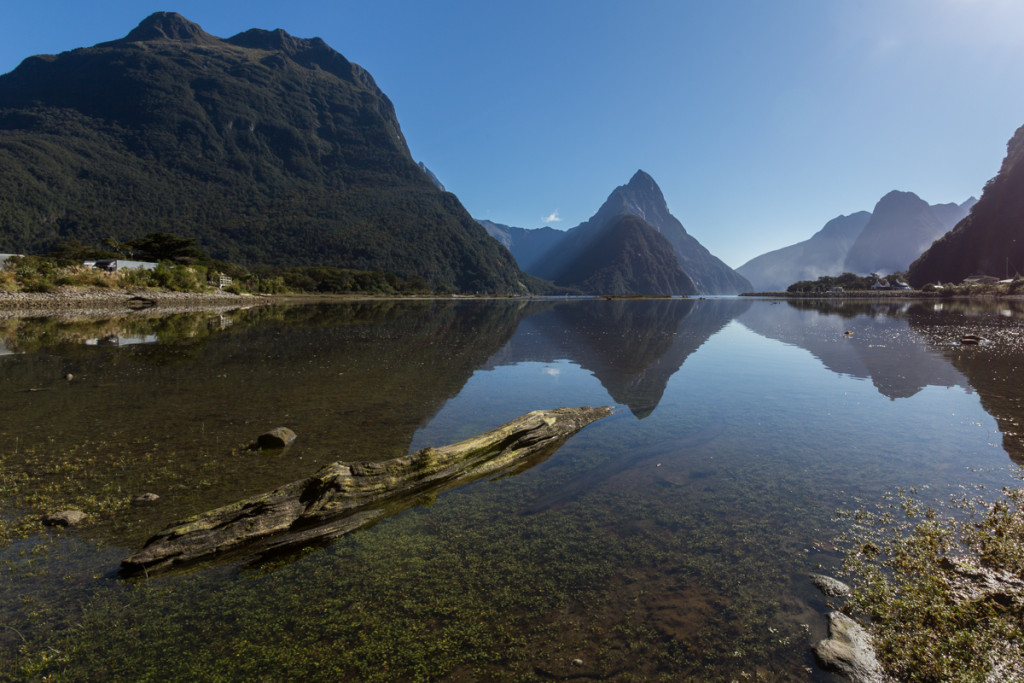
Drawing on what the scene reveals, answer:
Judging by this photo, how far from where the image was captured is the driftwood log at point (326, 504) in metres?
6.62

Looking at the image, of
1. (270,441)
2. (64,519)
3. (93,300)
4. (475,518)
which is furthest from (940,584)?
(93,300)

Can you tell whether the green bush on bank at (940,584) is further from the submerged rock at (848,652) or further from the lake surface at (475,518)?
the lake surface at (475,518)

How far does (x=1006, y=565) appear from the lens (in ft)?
21.2

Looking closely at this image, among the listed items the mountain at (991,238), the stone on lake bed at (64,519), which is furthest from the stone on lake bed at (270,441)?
the mountain at (991,238)

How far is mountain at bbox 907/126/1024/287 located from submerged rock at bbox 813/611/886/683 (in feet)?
755

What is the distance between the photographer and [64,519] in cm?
761

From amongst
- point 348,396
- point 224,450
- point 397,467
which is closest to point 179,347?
A: point 348,396

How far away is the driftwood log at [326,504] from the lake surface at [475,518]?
325 mm

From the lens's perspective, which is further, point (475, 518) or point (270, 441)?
point (270, 441)

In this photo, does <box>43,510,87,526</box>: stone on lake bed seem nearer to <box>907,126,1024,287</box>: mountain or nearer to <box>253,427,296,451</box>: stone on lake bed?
<box>253,427,296,451</box>: stone on lake bed

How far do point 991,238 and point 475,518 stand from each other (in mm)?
250246

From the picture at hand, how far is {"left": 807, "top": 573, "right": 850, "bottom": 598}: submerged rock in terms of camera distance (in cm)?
603

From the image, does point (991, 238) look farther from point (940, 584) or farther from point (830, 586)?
point (830, 586)

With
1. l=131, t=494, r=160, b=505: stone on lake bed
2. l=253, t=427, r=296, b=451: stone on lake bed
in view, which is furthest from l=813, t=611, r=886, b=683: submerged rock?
l=253, t=427, r=296, b=451: stone on lake bed
